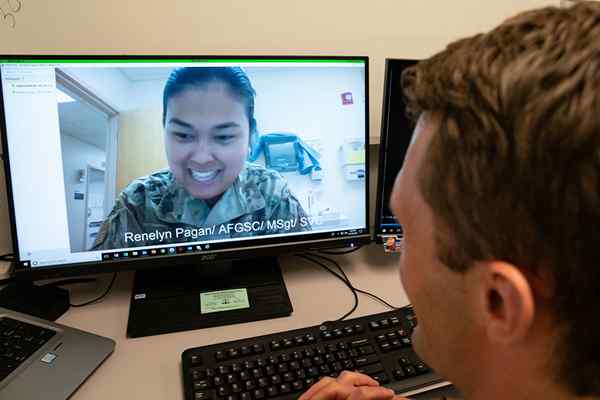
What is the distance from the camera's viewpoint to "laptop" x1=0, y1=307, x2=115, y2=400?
2.30ft

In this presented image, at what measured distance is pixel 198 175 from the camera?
0.91 m

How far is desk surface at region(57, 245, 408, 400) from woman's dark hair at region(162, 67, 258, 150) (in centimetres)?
34

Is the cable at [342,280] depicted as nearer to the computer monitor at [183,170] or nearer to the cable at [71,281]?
the computer monitor at [183,170]

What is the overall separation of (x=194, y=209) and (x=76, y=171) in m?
0.22

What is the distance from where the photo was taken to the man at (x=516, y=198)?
1.16ft

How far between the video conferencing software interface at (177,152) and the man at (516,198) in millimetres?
491

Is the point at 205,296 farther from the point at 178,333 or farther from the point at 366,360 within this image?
the point at 366,360

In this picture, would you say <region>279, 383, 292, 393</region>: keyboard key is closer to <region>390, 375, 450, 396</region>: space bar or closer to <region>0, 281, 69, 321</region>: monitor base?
<region>390, 375, 450, 396</region>: space bar

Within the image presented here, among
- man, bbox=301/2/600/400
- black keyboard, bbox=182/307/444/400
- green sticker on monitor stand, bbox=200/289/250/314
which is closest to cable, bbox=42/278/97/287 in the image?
green sticker on monitor stand, bbox=200/289/250/314

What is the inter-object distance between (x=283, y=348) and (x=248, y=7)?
0.72 meters

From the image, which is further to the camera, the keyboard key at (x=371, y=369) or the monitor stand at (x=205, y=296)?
the monitor stand at (x=205, y=296)

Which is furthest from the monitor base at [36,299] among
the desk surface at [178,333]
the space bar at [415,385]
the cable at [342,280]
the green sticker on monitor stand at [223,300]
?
the space bar at [415,385]

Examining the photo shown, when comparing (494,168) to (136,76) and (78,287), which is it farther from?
(78,287)

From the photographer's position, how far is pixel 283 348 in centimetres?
78
